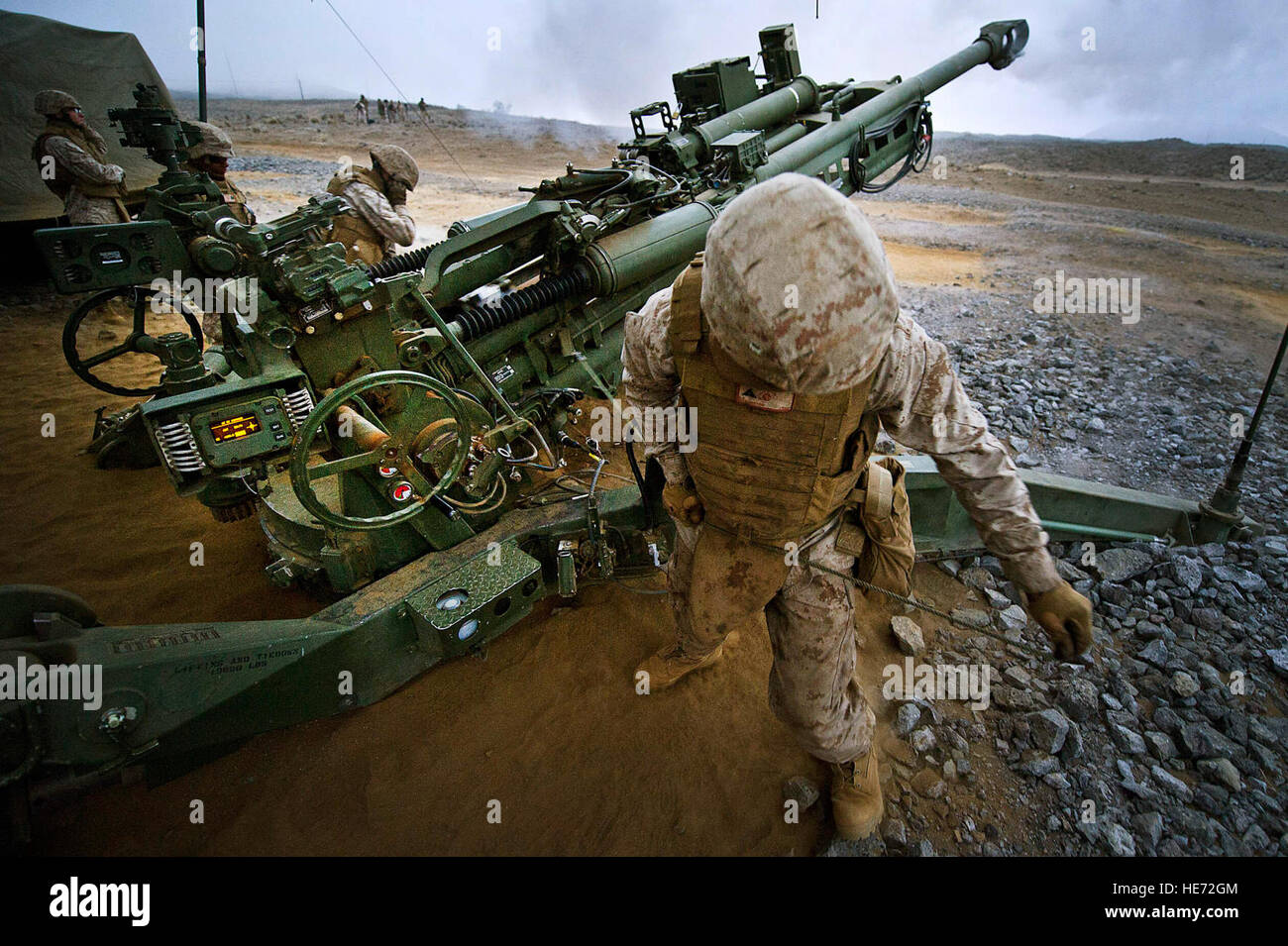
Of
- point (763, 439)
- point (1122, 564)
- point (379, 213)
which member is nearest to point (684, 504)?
point (763, 439)

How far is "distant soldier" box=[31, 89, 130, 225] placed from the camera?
5.89 m

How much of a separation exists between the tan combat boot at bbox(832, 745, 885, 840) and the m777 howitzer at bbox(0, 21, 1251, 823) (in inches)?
52.6

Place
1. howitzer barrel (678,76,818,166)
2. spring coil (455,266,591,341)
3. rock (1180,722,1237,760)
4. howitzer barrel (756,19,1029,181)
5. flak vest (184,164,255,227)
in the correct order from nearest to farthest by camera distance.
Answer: rock (1180,722,1237,760) < spring coil (455,266,591,341) < flak vest (184,164,255,227) < howitzer barrel (678,76,818,166) < howitzer barrel (756,19,1029,181)

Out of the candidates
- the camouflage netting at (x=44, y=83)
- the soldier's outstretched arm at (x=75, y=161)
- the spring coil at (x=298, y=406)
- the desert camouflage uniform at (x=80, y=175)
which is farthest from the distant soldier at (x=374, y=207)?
the camouflage netting at (x=44, y=83)

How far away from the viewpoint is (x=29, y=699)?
1.72 meters

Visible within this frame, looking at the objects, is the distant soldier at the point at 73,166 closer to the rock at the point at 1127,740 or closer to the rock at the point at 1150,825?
the rock at the point at 1127,740

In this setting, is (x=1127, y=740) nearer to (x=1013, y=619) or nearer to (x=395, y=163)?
(x=1013, y=619)

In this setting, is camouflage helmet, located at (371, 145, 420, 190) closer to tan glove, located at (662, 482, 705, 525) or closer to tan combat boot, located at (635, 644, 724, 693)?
tan glove, located at (662, 482, 705, 525)

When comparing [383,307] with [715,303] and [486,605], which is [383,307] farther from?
[715,303]

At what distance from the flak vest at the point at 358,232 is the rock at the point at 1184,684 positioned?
16.8 feet

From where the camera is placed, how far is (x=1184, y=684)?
2.67m

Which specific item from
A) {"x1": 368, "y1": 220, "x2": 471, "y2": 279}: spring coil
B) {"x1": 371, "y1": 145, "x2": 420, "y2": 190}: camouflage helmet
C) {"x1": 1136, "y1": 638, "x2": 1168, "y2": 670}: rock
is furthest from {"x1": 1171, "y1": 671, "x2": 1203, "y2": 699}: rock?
{"x1": 371, "y1": 145, "x2": 420, "y2": 190}: camouflage helmet

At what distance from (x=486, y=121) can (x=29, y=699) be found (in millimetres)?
32210

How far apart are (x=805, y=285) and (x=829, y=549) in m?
1.03
